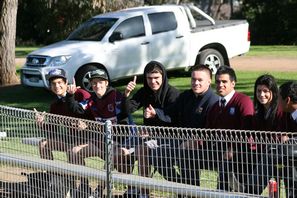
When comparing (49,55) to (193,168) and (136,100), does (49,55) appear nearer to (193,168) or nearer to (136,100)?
(136,100)

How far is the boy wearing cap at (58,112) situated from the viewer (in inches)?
242

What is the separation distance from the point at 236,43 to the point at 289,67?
2.42 metres

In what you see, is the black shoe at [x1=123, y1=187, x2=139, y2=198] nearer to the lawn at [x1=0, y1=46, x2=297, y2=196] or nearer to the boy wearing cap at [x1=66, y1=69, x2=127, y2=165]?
the boy wearing cap at [x1=66, y1=69, x2=127, y2=165]

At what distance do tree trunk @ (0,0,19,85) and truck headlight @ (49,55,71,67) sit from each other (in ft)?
11.8

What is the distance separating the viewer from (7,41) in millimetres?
18188

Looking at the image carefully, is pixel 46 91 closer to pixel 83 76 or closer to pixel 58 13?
pixel 83 76

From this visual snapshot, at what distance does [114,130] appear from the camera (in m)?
5.66

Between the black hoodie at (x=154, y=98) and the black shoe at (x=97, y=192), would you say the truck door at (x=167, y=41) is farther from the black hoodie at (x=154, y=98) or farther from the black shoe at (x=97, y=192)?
the black shoe at (x=97, y=192)

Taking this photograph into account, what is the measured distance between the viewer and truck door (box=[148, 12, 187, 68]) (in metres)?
16.0

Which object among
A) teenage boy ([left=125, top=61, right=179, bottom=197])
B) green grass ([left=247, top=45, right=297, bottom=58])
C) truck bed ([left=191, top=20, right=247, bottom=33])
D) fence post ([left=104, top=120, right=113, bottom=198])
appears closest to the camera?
fence post ([left=104, top=120, right=113, bottom=198])

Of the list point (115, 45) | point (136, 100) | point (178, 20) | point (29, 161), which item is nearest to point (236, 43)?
point (178, 20)

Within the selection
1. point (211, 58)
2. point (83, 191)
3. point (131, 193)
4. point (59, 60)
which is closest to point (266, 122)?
point (131, 193)

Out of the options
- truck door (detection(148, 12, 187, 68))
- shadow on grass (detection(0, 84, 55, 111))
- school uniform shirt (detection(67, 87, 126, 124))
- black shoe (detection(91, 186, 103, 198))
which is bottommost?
shadow on grass (detection(0, 84, 55, 111))

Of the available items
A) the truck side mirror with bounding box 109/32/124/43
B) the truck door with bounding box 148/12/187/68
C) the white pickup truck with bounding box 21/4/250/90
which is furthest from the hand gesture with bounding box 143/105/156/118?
the truck door with bounding box 148/12/187/68
